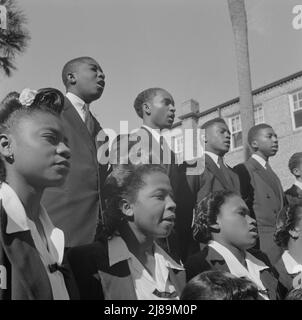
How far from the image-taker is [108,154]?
2941 millimetres

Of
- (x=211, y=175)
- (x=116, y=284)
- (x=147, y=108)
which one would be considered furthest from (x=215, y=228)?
(x=147, y=108)

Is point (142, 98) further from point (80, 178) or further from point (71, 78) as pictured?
point (80, 178)

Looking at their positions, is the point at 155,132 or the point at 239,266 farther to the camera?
the point at 155,132

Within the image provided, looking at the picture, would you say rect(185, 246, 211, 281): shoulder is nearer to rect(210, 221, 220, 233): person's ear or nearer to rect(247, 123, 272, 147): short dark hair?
rect(210, 221, 220, 233): person's ear

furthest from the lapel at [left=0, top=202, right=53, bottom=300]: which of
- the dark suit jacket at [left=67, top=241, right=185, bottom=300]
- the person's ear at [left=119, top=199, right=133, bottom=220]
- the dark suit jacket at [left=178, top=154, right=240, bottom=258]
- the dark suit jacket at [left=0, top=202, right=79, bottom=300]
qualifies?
the dark suit jacket at [left=178, top=154, right=240, bottom=258]

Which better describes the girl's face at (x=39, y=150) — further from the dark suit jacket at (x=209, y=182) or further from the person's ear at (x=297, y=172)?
the person's ear at (x=297, y=172)

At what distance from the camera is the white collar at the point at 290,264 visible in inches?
126

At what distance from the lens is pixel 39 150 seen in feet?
8.56

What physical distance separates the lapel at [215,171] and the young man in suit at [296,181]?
0.47m

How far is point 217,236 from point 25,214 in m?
1.03

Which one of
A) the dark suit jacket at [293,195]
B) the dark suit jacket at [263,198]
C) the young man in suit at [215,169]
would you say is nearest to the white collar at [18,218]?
the young man in suit at [215,169]

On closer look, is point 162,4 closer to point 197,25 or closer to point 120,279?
point 197,25

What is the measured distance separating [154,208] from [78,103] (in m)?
0.68
